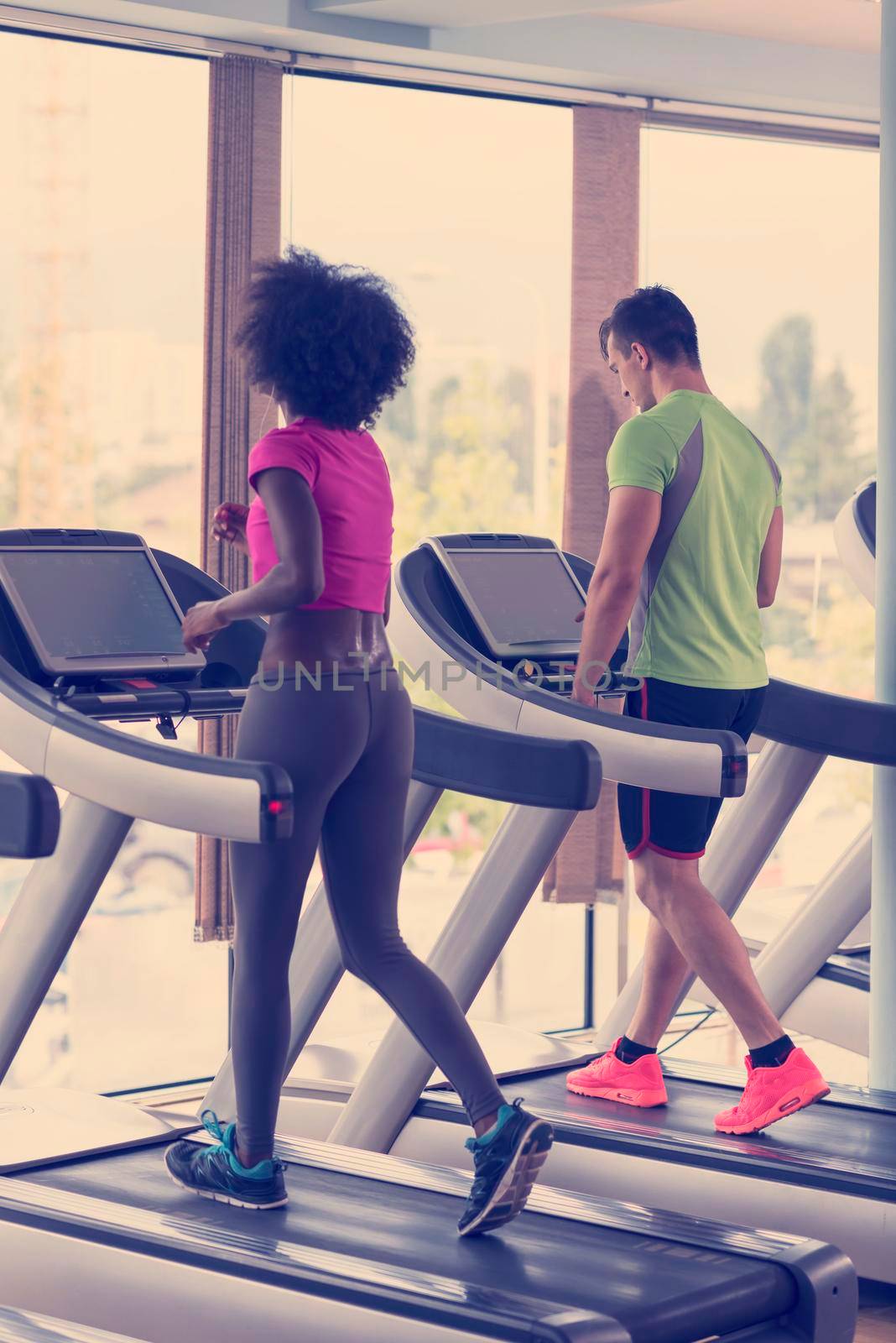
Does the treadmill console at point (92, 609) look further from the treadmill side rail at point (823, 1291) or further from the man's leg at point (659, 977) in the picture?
the treadmill side rail at point (823, 1291)

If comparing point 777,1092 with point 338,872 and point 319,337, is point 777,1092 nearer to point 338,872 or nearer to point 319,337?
point 338,872

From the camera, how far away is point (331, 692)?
2430 mm

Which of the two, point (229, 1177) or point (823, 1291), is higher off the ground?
point (229, 1177)

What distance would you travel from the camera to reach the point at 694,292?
17.8 feet

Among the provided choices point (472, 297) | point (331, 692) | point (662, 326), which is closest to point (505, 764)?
point (331, 692)

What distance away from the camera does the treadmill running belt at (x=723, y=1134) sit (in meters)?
3.00

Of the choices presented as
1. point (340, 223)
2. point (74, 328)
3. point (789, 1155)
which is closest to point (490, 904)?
point (789, 1155)

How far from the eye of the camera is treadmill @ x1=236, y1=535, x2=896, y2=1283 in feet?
9.62

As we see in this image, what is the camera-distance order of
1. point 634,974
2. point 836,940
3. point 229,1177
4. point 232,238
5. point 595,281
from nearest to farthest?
1. point 229,1177
2. point 634,974
3. point 836,940
4. point 232,238
5. point 595,281

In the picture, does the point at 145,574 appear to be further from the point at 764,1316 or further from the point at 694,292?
the point at 694,292

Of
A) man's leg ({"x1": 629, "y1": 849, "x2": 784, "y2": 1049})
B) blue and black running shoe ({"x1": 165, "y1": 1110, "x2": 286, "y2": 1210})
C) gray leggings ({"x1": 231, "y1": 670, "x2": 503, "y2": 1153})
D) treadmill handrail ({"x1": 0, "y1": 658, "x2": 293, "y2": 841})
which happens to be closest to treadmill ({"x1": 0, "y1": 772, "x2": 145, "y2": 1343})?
treadmill handrail ({"x1": 0, "y1": 658, "x2": 293, "y2": 841})

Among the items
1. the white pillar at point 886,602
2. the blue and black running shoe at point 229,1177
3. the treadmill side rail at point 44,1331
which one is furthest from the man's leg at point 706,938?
the treadmill side rail at point 44,1331

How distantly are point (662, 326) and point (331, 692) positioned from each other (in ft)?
3.42

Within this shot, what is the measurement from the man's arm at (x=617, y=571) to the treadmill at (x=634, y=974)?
0.11 m
